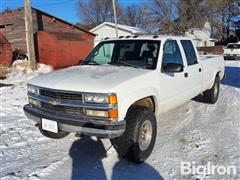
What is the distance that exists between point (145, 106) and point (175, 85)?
1017 mm

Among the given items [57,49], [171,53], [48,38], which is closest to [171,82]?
[171,53]

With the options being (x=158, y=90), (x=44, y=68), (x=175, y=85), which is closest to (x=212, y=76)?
(x=175, y=85)

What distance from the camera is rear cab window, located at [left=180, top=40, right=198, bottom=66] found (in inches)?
232

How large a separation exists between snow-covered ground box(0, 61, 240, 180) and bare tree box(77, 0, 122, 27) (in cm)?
6200

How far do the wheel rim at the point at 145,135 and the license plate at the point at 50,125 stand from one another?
1.26 meters

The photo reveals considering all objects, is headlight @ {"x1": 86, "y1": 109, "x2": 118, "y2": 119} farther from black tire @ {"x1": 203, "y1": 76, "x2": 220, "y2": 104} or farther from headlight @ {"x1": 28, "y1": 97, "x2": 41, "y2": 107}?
black tire @ {"x1": 203, "y1": 76, "x2": 220, "y2": 104}

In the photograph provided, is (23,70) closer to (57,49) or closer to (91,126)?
(57,49)

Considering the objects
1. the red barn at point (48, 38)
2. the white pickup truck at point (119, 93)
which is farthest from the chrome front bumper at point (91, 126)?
the red barn at point (48, 38)

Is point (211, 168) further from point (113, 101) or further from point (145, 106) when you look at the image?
point (113, 101)

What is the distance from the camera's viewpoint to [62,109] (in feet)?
12.9

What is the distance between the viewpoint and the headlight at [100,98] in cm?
360

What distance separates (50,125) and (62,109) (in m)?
0.33

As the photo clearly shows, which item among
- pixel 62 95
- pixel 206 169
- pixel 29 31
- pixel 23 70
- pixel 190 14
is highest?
pixel 190 14

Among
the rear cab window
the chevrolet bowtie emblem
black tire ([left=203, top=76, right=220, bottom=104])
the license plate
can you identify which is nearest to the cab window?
the rear cab window
